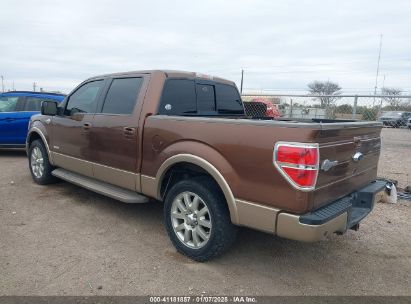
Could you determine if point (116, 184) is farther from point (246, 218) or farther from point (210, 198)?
Result: point (246, 218)

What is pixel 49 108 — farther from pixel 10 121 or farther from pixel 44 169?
pixel 10 121

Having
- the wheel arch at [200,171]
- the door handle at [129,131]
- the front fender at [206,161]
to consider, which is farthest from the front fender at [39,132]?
the front fender at [206,161]

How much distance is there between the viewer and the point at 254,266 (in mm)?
3520

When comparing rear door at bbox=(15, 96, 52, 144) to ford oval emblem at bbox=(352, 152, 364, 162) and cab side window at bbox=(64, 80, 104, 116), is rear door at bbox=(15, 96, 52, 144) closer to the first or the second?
cab side window at bbox=(64, 80, 104, 116)

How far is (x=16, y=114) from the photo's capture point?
29.0 ft

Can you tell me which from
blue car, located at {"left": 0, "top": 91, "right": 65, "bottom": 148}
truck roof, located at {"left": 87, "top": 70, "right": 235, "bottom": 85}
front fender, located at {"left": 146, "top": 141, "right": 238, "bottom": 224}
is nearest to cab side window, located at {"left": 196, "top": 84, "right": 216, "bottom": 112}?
truck roof, located at {"left": 87, "top": 70, "right": 235, "bottom": 85}

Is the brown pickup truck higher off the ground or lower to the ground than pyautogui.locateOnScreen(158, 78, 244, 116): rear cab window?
lower

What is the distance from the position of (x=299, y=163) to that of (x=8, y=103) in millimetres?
8655

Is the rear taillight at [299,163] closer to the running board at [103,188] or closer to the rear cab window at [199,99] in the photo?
the rear cab window at [199,99]

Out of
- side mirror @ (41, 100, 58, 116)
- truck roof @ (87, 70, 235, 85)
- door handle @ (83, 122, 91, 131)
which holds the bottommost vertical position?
door handle @ (83, 122, 91, 131)

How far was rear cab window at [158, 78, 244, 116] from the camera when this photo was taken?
420cm

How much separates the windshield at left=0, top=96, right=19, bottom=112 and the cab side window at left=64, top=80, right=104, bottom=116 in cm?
442

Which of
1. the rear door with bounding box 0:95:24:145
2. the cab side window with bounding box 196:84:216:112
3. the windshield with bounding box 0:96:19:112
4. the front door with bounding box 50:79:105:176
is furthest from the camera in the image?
the windshield with bounding box 0:96:19:112

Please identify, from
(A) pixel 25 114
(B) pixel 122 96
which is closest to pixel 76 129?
(B) pixel 122 96
